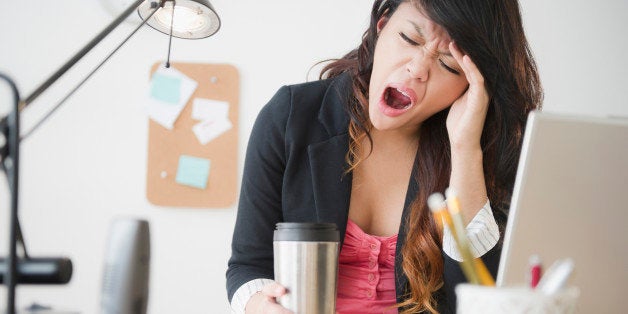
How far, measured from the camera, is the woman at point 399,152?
996mm

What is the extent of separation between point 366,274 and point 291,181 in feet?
0.84

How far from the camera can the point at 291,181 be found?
1153mm

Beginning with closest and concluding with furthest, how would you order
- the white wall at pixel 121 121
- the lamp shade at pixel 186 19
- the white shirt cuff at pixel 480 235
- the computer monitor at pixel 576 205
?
the computer monitor at pixel 576 205
the white shirt cuff at pixel 480 235
the lamp shade at pixel 186 19
the white wall at pixel 121 121

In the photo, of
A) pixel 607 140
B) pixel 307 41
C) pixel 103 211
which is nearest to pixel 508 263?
pixel 607 140

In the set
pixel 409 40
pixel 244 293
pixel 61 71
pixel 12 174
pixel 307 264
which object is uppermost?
pixel 409 40

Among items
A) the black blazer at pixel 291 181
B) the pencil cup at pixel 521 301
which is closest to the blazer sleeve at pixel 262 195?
the black blazer at pixel 291 181

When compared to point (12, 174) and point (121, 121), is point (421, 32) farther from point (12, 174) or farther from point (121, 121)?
point (121, 121)

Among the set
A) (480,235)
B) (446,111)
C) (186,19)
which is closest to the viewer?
(480,235)

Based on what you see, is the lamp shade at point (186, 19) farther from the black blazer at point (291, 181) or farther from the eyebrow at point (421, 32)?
the eyebrow at point (421, 32)

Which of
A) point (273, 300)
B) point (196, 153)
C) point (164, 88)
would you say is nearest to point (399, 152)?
point (273, 300)

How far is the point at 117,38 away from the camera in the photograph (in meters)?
2.13

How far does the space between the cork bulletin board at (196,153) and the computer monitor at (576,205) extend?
160 centimetres

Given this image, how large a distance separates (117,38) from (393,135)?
4.45 ft

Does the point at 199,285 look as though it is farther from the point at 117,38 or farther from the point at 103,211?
the point at 117,38
